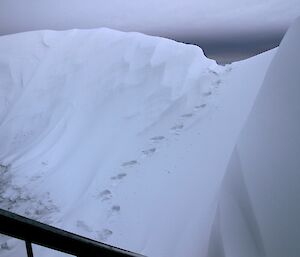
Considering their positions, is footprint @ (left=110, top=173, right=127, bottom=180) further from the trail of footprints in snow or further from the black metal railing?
the black metal railing

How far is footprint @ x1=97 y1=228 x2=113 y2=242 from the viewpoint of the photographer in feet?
12.1

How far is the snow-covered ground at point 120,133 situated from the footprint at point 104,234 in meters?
0.01

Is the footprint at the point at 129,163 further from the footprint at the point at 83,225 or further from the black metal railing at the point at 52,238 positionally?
the black metal railing at the point at 52,238

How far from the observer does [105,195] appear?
4785mm

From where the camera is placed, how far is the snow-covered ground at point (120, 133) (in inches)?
150

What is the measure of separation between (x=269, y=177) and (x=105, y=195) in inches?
133

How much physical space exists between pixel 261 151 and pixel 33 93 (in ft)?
26.3

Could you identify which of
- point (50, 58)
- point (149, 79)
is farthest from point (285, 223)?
point (50, 58)

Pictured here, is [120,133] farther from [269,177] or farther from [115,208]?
[269,177]

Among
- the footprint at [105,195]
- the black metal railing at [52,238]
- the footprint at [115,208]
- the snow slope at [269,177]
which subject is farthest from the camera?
the footprint at [105,195]

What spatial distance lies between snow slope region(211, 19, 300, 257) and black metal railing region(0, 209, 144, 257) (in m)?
1.10

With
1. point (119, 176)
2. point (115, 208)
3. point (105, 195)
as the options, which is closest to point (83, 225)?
point (115, 208)

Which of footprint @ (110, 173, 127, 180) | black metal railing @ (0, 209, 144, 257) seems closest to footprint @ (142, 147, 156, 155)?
footprint @ (110, 173, 127, 180)

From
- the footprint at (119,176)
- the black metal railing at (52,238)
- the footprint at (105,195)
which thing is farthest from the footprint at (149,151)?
the black metal railing at (52,238)
